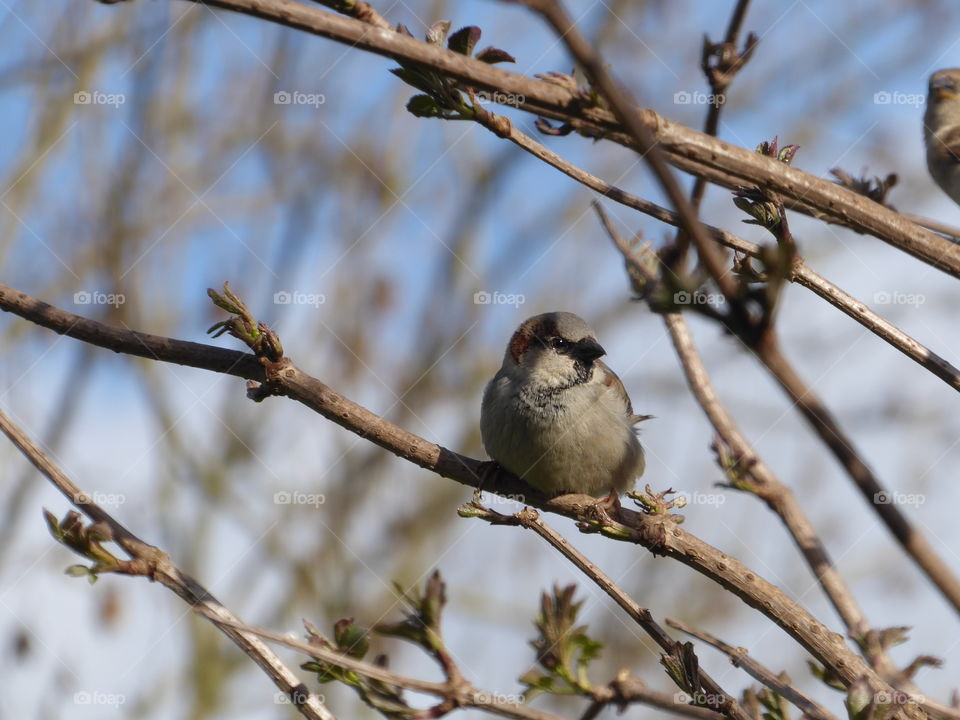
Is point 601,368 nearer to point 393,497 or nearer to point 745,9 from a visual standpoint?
point 745,9

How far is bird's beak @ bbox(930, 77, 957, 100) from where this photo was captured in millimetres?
7086

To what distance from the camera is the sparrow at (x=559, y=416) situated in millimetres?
4012

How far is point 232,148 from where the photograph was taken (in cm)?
897

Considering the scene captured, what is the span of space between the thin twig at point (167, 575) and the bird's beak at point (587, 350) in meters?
2.43

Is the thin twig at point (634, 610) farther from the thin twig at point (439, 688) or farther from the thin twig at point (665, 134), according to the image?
the thin twig at point (665, 134)

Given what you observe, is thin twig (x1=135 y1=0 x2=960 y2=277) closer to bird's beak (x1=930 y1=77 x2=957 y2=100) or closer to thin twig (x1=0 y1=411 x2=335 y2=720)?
thin twig (x1=0 y1=411 x2=335 y2=720)

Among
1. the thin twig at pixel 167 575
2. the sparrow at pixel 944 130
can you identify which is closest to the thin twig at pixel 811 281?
the thin twig at pixel 167 575

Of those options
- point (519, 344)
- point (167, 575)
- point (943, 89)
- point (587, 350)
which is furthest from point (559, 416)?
point (943, 89)

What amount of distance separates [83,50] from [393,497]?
5.02 metres

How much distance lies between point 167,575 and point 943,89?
698cm

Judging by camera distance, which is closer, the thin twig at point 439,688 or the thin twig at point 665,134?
the thin twig at point 439,688

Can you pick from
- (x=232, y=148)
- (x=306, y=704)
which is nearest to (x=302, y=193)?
(x=232, y=148)

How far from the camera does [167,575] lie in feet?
6.88

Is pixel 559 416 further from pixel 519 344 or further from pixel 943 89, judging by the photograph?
pixel 943 89
